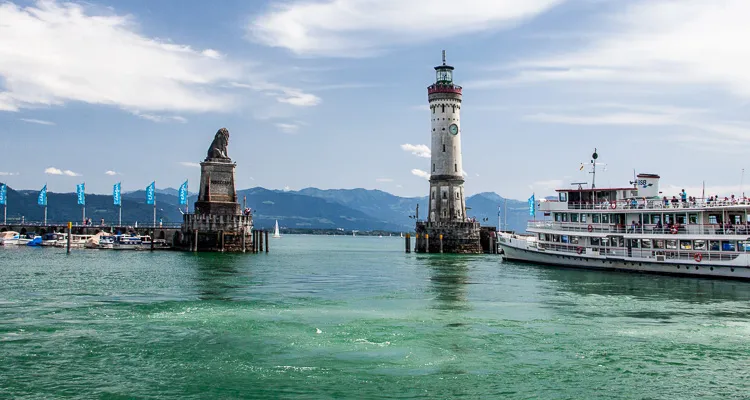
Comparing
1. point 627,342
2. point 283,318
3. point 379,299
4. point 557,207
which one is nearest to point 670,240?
point 557,207

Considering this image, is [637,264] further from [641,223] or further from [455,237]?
[455,237]

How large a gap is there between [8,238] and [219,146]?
1494 inches

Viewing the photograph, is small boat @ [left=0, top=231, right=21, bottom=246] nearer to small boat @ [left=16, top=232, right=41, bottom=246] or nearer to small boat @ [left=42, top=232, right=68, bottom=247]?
small boat @ [left=16, top=232, right=41, bottom=246]

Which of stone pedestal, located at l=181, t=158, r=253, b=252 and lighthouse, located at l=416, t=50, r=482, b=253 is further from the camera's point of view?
lighthouse, located at l=416, t=50, r=482, b=253

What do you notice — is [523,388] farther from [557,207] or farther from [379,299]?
[557,207]

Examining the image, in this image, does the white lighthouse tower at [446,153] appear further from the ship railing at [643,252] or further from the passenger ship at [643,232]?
the ship railing at [643,252]

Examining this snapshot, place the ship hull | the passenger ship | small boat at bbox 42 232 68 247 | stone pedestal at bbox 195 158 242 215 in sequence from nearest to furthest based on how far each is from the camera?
the ship hull
the passenger ship
stone pedestal at bbox 195 158 242 215
small boat at bbox 42 232 68 247

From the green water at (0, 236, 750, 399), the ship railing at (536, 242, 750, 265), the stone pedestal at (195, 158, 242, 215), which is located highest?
the stone pedestal at (195, 158, 242, 215)

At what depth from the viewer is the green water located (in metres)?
22.2

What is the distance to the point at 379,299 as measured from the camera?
4316 centimetres

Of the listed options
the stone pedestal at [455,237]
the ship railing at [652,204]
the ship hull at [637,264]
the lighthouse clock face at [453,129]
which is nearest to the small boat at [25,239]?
the stone pedestal at [455,237]

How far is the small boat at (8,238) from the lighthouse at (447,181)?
63.4m

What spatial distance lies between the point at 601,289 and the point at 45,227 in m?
98.9

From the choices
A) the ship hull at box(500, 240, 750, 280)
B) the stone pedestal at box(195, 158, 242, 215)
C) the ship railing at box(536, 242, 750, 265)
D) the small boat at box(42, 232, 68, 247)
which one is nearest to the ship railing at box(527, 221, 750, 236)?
the ship railing at box(536, 242, 750, 265)
